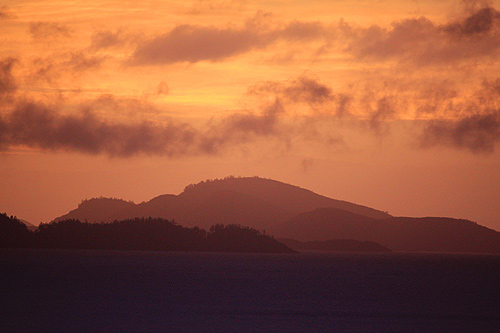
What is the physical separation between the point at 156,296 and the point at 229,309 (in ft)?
65.1

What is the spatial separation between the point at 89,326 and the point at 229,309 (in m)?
21.0

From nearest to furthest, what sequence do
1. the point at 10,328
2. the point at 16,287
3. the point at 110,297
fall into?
the point at 10,328, the point at 110,297, the point at 16,287

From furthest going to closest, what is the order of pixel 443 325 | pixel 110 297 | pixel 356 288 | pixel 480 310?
pixel 356 288 → pixel 110 297 → pixel 480 310 → pixel 443 325

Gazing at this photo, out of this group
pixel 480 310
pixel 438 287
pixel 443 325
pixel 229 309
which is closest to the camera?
pixel 443 325

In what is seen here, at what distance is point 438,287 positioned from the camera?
426 feet

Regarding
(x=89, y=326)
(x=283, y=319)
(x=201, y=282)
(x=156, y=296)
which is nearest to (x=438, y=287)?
(x=201, y=282)

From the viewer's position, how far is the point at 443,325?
68.1 m

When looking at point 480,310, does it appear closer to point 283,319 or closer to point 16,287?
point 283,319

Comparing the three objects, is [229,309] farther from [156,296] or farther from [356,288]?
[356,288]

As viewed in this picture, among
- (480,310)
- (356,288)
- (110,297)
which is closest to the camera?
(480,310)

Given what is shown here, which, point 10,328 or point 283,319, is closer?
point 10,328

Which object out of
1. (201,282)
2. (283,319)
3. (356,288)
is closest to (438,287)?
(356,288)

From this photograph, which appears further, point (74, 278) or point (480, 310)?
point (74, 278)

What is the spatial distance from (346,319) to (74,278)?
79923 millimetres
